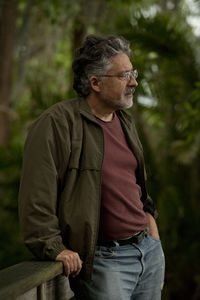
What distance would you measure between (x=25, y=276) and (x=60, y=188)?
1.56ft

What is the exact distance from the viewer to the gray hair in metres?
2.21

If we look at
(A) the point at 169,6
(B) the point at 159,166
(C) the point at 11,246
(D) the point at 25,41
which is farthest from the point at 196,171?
(A) the point at 169,6

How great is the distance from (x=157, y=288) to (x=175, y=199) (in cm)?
334

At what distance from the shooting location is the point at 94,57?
2.22 meters

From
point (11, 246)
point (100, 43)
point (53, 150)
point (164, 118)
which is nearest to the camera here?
point (53, 150)

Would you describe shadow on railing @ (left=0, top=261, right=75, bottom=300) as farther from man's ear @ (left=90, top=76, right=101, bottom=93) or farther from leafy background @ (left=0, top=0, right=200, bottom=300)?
leafy background @ (left=0, top=0, right=200, bottom=300)

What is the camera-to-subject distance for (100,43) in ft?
7.26

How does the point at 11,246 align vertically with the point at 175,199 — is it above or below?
below

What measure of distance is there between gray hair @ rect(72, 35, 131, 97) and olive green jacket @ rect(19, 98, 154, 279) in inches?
10.6

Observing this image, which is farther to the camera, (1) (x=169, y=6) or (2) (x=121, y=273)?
(1) (x=169, y=6)

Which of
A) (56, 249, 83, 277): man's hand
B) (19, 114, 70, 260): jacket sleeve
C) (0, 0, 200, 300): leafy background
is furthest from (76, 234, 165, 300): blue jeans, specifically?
(0, 0, 200, 300): leafy background

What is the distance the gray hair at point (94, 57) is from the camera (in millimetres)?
2207

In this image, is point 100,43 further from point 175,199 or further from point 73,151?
point 175,199

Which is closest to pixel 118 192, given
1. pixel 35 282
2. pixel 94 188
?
pixel 94 188
